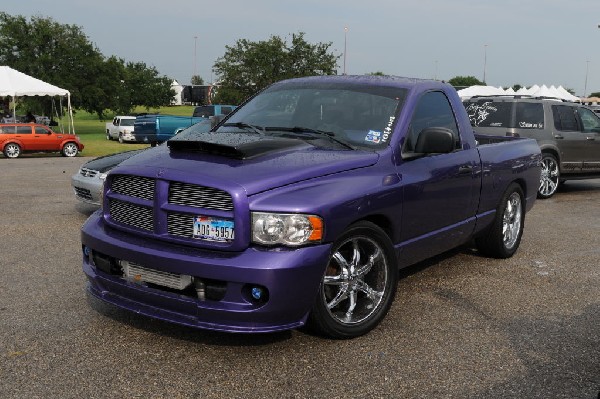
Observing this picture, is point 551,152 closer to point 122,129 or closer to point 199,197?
point 199,197

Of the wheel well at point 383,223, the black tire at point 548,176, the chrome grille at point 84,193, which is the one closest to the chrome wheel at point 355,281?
the wheel well at point 383,223

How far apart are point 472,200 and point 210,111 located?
23160 millimetres

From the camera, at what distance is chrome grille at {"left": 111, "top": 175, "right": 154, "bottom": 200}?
3822mm

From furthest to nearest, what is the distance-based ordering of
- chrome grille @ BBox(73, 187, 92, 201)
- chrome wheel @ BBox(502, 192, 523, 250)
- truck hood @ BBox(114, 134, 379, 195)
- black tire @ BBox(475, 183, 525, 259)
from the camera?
chrome grille @ BBox(73, 187, 92, 201) → chrome wheel @ BBox(502, 192, 523, 250) → black tire @ BBox(475, 183, 525, 259) → truck hood @ BBox(114, 134, 379, 195)

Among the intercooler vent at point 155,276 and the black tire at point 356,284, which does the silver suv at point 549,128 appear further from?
the intercooler vent at point 155,276

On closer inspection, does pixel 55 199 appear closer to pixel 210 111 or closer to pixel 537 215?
pixel 537 215

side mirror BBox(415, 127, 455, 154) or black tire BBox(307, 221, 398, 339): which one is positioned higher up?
side mirror BBox(415, 127, 455, 154)

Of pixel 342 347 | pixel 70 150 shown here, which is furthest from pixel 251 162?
pixel 70 150

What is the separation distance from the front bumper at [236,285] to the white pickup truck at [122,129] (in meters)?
28.7

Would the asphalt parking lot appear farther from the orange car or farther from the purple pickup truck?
the orange car

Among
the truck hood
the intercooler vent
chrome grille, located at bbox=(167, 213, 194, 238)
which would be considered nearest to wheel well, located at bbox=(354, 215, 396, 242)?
the truck hood

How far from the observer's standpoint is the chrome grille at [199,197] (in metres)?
3.56

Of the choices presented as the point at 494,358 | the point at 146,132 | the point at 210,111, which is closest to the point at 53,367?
the point at 494,358

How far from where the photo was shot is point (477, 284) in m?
5.54
